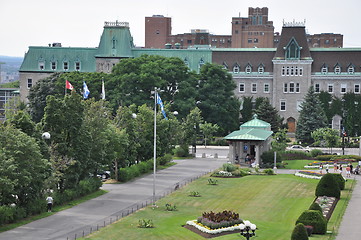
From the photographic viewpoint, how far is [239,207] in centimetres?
5438

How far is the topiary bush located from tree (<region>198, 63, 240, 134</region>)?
53839mm

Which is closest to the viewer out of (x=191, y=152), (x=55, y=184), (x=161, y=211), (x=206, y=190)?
(x=161, y=211)

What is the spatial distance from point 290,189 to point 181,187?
8.90 meters

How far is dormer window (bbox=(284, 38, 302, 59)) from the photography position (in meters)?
127

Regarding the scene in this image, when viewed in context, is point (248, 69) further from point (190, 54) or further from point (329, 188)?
point (329, 188)

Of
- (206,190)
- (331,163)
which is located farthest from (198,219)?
(331,163)

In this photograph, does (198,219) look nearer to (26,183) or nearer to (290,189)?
(26,183)

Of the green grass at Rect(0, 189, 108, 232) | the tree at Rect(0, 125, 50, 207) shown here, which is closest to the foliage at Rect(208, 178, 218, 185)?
the green grass at Rect(0, 189, 108, 232)

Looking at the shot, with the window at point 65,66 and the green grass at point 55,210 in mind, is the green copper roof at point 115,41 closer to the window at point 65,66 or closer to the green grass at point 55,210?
the window at point 65,66

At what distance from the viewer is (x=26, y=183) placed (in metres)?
48.5

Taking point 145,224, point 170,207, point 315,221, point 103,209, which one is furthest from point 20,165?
point 315,221

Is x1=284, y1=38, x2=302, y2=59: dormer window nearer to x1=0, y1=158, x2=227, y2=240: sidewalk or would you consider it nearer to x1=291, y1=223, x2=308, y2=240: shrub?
x1=0, y1=158, x2=227, y2=240: sidewalk

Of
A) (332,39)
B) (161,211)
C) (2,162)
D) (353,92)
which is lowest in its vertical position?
(161,211)

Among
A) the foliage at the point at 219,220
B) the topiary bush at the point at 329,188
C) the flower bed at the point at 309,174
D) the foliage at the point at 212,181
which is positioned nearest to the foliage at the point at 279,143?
the flower bed at the point at 309,174
